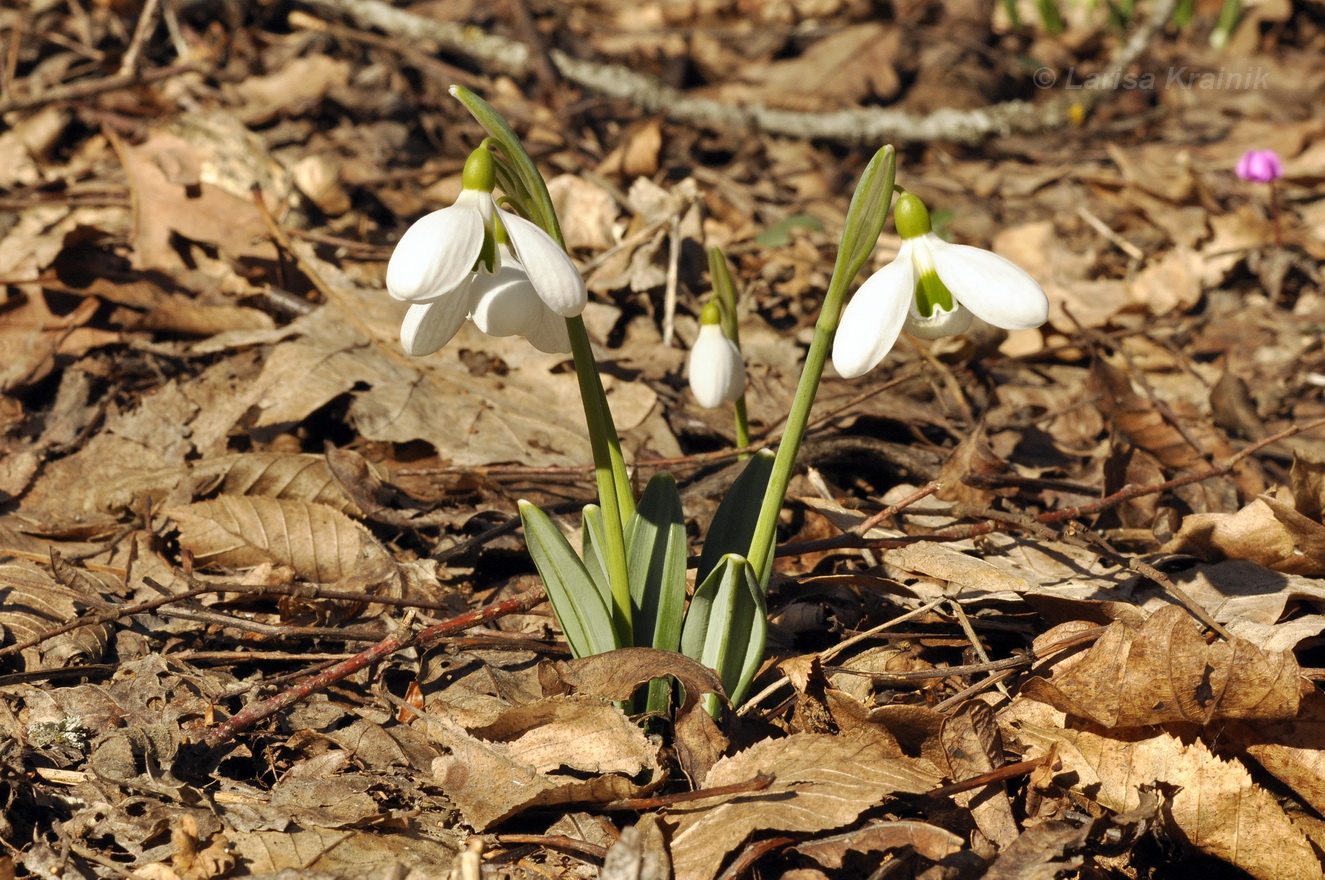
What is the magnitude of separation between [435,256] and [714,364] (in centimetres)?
84

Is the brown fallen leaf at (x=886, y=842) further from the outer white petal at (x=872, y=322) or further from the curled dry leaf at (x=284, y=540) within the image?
the curled dry leaf at (x=284, y=540)

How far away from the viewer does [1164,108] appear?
16.5 feet

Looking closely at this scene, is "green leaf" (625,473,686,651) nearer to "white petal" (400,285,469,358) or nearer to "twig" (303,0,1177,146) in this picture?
"white petal" (400,285,469,358)

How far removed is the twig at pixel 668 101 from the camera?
4293 mm

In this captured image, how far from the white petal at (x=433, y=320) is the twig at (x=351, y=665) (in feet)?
1.77

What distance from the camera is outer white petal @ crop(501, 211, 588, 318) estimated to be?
128 cm

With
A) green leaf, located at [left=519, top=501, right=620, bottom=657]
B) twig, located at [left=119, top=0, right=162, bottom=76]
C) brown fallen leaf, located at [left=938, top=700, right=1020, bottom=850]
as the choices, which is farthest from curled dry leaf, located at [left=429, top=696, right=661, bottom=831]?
twig, located at [left=119, top=0, right=162, bottom=76]

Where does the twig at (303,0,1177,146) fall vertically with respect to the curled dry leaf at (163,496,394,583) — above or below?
above

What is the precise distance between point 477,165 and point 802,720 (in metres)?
1.02

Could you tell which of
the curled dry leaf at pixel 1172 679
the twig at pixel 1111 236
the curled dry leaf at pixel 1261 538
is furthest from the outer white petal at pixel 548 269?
the twig at pixel 1111 236

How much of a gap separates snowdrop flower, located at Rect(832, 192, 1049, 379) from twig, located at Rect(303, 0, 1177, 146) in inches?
120

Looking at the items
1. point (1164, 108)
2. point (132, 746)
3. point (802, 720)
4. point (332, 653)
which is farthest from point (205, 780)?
point (1164, 108)

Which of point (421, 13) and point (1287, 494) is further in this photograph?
point (421, 13)

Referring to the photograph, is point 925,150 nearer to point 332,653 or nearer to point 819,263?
point 819,263
